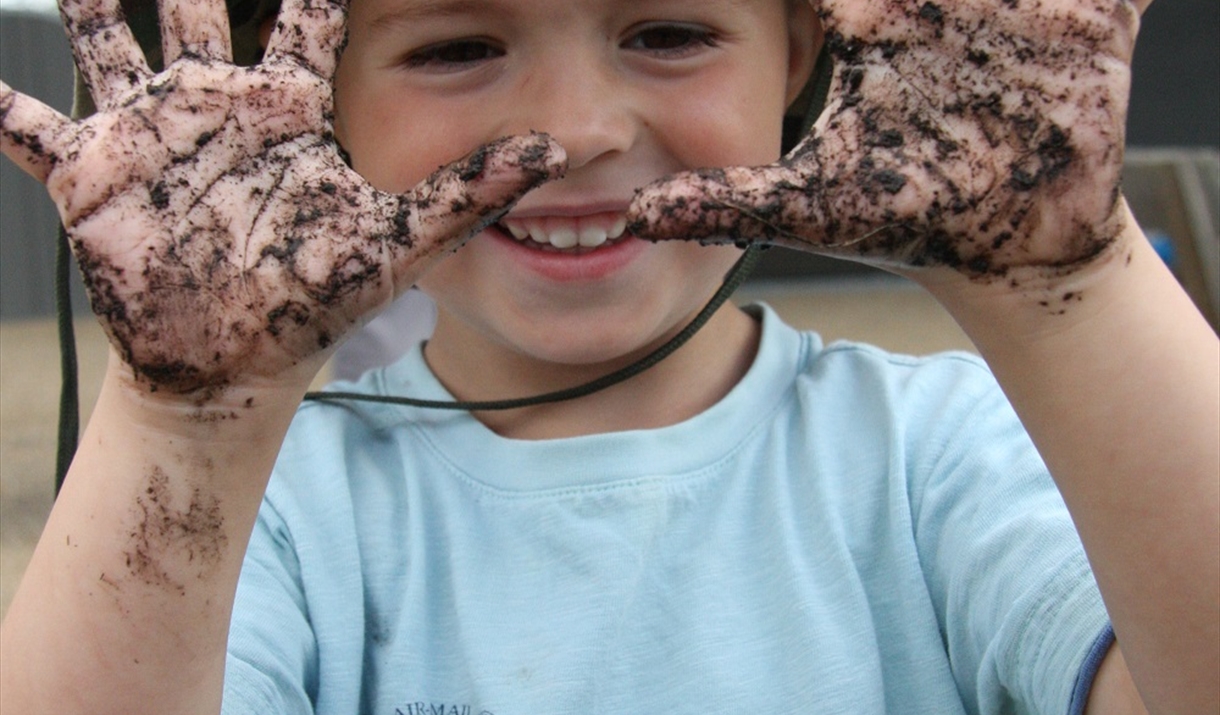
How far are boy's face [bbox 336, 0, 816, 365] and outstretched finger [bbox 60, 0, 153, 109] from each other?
0.27m

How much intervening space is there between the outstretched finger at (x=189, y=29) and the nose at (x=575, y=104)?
0.27 m

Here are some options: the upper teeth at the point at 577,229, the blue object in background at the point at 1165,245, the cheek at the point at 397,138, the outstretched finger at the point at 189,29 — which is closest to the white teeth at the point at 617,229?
the upper teeth at the point at 577,229

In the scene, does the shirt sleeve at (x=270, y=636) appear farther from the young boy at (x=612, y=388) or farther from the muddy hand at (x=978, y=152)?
the muddy hand at (x=978, y=152)

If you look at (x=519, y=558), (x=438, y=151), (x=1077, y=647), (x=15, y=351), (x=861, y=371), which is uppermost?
(x=15, y=351)

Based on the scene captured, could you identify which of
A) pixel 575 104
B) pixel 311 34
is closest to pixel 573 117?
pixel 575 104

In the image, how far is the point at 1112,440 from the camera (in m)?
0.77

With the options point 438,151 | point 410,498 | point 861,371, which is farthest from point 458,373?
point 861,371

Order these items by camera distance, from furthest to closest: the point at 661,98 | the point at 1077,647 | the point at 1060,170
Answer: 1. the point at 661,98
2. the point at 1077,647
3. the point at 1060,170

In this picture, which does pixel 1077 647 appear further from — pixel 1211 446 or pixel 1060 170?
pixel 1060 170

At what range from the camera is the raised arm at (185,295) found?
2.60 feet

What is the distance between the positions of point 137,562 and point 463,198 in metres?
0.34

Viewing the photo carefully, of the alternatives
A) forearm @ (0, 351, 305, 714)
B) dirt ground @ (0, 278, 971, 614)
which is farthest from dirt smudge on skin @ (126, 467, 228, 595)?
dirt ground @ (0, 278, 971, 614)

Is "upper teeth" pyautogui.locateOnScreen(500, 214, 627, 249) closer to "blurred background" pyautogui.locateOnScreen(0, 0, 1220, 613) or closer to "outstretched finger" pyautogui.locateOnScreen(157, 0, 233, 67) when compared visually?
"outstretched finger" pyautogui.locateOnScreen(157, 0, 233, 67)

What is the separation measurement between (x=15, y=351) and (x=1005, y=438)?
7.22 ft
